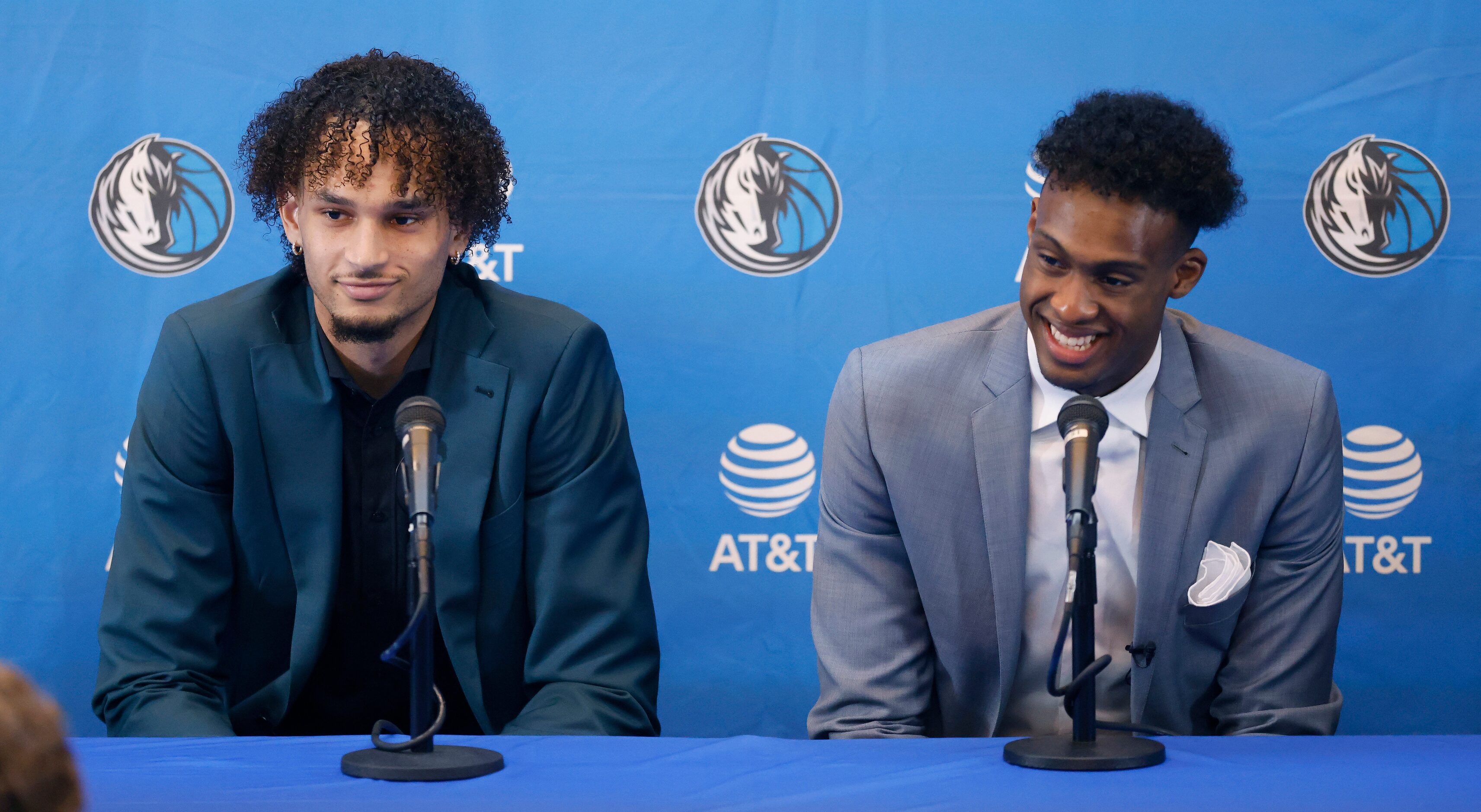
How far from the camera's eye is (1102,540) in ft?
7.53

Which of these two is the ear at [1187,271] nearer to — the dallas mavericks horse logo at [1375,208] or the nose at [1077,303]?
the nose at [1077,303]

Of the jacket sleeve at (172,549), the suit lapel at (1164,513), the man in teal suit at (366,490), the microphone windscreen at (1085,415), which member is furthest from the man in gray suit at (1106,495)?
the jacket sleeve at (172,549)

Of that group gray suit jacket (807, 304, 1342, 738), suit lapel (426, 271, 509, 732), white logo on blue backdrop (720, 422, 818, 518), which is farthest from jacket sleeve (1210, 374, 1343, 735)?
suit lapel (426, 271, 509, 732)

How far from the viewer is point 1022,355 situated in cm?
234

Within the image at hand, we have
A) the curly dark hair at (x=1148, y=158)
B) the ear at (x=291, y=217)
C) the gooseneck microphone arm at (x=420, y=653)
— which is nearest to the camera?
the gooseneck microphone arm at (x=420, y=653)

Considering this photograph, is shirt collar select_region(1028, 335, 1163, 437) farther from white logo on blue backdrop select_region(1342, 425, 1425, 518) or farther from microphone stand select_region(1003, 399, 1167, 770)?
white logo on blue backdrop select_region(1342, 425, 1425, 518)

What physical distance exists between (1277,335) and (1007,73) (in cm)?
84

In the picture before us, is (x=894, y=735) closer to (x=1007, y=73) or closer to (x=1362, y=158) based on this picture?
(x=1007, y=73)

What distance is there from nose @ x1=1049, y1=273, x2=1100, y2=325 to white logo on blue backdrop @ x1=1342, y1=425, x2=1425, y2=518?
3.62ft

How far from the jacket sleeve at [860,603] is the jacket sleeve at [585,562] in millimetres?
347

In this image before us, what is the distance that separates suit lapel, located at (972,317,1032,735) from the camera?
225 cm

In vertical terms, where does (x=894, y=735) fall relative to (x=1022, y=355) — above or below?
below

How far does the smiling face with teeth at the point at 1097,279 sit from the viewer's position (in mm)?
2188

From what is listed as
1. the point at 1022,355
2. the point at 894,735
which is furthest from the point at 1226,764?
the point at 1022,355
